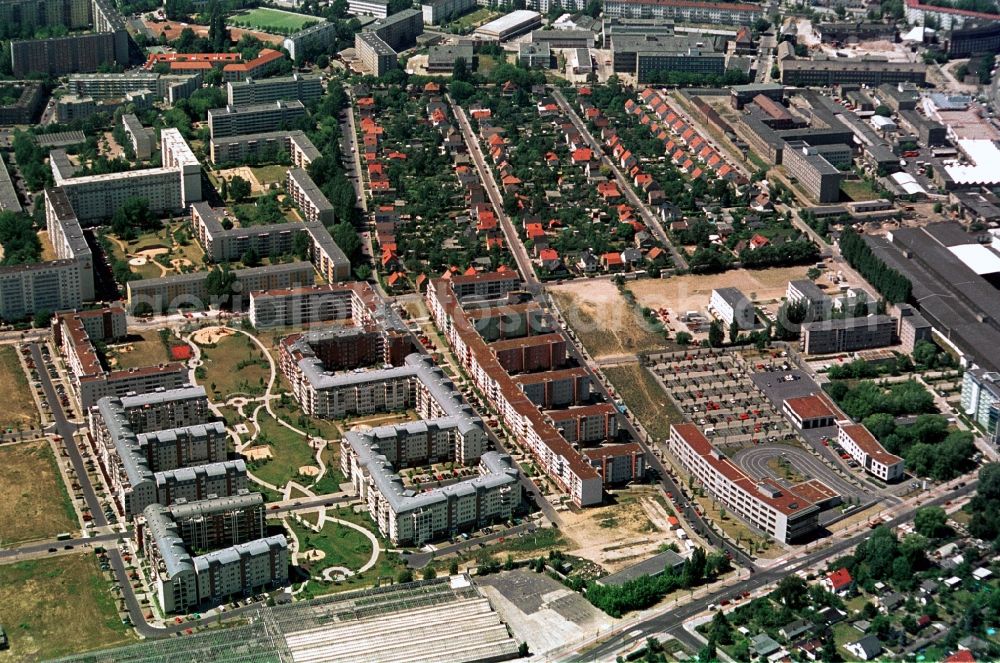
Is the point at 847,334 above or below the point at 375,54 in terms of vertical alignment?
below

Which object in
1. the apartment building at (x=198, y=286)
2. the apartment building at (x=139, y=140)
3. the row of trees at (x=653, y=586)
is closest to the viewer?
the row of trees at (x=653, y=586)

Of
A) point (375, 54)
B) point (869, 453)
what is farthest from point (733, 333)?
point (375, 54)

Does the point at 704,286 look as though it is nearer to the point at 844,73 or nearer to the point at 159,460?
the point at 159,460

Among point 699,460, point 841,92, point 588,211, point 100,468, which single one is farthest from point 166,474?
point 841,92

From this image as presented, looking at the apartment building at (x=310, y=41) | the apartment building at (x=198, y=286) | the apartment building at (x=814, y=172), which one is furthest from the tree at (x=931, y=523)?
the apartment building at (x=310, y=41)

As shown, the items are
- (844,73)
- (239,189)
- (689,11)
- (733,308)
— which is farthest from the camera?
(689,11)

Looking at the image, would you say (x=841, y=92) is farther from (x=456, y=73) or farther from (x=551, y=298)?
(x=551, y=298)

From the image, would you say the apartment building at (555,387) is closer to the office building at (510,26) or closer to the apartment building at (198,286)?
the apartment building at (198,286)
